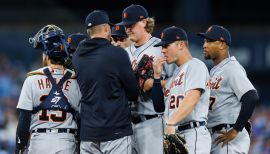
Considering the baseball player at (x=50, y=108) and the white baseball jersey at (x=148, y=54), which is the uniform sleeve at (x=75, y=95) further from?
the white baseball jersey at (x=148, y=54)

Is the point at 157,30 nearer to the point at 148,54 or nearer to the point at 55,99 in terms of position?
the point at 148,54

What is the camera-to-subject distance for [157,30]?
665 inches

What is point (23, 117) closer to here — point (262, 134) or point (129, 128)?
point (129, 128)

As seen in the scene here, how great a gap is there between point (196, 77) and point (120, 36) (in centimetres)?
102

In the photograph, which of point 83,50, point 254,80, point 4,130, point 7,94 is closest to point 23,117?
point 83,50

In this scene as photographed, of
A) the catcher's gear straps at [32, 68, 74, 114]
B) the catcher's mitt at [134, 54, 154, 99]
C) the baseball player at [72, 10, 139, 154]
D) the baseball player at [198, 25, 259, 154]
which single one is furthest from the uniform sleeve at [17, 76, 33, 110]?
the baseball player at [198, 25, 259, 154]

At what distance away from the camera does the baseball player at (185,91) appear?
679 centimetres

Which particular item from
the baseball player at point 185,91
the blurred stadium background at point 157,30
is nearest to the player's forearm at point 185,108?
the baseball player at point 185,91

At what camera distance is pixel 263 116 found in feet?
51.8

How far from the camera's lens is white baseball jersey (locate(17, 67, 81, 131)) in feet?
22.5

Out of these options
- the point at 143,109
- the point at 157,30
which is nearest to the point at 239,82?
→ the point at 143,109

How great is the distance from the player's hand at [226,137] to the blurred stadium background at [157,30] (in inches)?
220

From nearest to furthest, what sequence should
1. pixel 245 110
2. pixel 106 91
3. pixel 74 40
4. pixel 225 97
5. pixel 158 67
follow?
1. pixel 106 91
2. pixel 158 67
3. pixel 245 110
4. pixel 225 97
5. pixel 74 40

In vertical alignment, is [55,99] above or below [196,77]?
below
